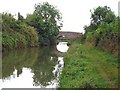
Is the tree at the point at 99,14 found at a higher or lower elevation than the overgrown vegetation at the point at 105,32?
higher

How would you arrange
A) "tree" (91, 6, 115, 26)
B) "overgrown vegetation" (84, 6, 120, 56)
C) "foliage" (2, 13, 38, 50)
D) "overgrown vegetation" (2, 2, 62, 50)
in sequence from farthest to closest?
1. "tree" (91, 6, 115, 26)
2. "overgrown vegetation" (2, 2, 62, 50)
3. "foliage" (2, 13, 38, 50)
4. "overgrown vegetation" (84, 6, 120, 56)

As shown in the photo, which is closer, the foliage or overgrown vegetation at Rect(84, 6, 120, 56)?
overgrown vegetation at Rect(84, 6, 120, 56)

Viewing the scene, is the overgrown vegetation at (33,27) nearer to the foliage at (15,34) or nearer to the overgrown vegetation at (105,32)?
the foliage at (15,34)

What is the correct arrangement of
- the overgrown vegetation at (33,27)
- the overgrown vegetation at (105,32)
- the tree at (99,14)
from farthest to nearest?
the tree at (99,14) → the overgrown vegetation at (33,27) → the overgrown vegetation at (105,32)

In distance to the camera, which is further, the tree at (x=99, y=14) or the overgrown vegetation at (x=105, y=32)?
the tree at (x=99, y=14)

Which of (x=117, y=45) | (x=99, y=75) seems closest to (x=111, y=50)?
(x=117, y=45)

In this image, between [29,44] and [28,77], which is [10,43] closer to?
[29,44]

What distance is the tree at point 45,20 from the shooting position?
7575 centimetres

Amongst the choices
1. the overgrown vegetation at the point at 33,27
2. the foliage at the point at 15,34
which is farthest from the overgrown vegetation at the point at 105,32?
the foliage at the point at 15,34

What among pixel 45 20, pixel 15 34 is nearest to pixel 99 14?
pixel 45 20

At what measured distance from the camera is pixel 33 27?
72.3 meters

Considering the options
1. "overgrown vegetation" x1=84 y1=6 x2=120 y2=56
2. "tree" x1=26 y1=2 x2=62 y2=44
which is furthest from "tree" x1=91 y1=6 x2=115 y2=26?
"tree" x1=26 y1=2 x2=62 y2=44

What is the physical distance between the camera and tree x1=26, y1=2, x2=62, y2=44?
75750 mm

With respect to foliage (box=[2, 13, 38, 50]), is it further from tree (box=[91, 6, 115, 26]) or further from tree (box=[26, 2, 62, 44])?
tree (box=[91, 6, 115, 26])
